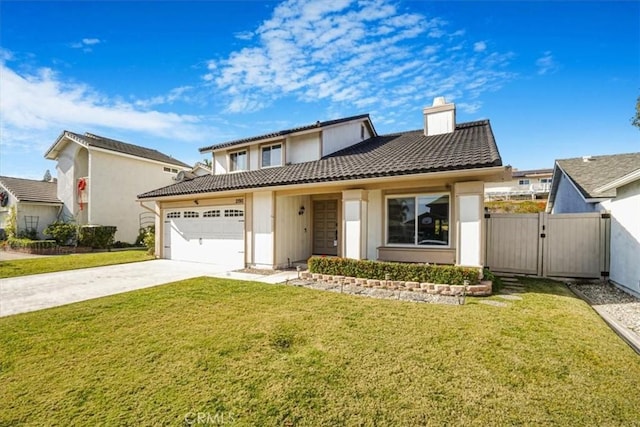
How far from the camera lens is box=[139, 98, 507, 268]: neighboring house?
8.14 m

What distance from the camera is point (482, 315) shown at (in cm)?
548

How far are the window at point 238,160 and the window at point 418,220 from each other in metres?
7.85

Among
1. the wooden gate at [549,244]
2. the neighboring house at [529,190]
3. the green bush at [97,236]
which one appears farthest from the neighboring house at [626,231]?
the green bush at [97,236]

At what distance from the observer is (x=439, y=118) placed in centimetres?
1266

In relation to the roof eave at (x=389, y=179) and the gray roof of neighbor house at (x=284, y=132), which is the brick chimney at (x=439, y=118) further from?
the roof eave at (x=389, y=179)

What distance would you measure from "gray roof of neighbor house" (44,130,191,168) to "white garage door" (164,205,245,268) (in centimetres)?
988

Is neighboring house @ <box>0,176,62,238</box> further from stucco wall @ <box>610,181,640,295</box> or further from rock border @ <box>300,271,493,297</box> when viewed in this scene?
stucco wall @ <box>610,181,640,295</box>

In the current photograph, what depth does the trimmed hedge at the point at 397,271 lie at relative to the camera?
709 centimetres

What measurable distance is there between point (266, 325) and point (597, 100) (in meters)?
18.4

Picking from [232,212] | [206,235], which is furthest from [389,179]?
[206,235]

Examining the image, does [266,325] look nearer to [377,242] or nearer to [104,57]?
[377,242]

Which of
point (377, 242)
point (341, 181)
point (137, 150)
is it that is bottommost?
point (377, 242)

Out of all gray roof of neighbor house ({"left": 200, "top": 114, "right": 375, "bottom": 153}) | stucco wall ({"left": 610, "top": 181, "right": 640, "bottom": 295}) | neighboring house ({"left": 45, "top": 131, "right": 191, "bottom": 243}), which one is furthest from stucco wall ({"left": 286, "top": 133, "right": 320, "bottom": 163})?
neighboring house ({"left": 45, "top": 131, "right": 191, "bottom": 243})

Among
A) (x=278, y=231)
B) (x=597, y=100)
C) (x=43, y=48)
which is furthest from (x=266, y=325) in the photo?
(x=597, y=100)
